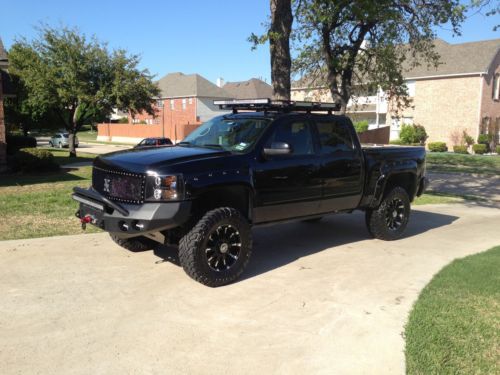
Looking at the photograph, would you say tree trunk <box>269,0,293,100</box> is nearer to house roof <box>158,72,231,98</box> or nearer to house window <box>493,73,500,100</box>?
house window <box>493,73,500,100</box>

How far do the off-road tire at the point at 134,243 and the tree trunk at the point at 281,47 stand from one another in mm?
5645

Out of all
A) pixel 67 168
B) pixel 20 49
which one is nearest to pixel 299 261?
pixel 67 168

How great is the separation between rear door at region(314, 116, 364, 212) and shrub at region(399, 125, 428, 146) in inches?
1323

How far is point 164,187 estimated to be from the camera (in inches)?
185

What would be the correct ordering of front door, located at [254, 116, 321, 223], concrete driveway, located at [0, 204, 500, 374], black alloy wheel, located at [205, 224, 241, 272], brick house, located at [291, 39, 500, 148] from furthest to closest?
brick house, located at [291, 39, 500, 148], front door, located at [254, 116, 321, 223], black alloy wheel, located at [205, 224, 241, 272], concrete driveway, located at [0, 204, 500, 374]

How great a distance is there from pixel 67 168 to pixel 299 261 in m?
12.7

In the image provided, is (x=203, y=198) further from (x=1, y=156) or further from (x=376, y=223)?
(x=1, y=156)

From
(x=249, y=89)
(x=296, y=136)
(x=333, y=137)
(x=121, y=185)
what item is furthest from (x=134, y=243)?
(x=249, y=89)

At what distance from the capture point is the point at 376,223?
23.8 ft

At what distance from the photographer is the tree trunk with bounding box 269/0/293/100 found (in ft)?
34.1

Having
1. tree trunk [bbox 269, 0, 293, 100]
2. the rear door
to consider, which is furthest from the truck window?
tree trunk [bbox 269, 0, 293, 100]

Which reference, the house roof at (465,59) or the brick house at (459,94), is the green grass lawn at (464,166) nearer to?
the brick house at (459,94)

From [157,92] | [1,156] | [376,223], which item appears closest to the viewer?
[376,223]

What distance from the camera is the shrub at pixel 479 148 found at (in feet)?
113
